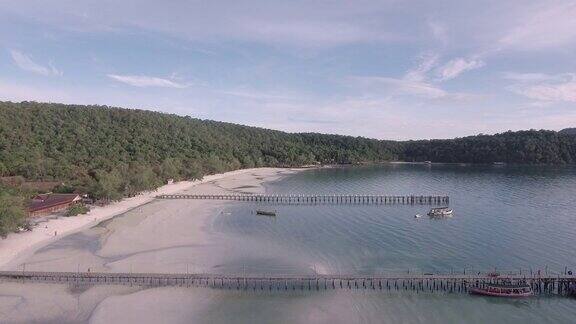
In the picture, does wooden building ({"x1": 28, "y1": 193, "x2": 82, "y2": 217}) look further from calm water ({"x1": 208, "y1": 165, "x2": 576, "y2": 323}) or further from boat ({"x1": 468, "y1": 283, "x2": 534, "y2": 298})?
boat ({"x1": 468, "y1": 283, "x2": 534, "y2": 298})

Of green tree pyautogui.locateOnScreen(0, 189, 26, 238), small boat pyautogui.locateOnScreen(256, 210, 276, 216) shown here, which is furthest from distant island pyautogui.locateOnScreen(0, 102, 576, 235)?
small boat pyautogui.locateOnScreen(256, 210, 276, 216)

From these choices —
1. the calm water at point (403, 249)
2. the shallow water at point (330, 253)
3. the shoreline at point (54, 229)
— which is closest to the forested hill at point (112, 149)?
the shoreline at point (54, 229)

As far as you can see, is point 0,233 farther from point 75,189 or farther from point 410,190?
point 410,190

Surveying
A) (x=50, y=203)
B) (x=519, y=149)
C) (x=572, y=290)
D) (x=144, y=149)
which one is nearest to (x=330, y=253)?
(x=572, y=290)

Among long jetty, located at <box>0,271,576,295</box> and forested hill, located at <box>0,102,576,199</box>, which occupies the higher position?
forested hill, located at <box>0,102,576,199</box>

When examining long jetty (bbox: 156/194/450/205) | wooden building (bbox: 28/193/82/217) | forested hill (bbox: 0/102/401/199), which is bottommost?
long jetty (bbox: 156/194/450/205)

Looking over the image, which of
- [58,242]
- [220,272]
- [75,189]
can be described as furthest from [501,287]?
[75,189]

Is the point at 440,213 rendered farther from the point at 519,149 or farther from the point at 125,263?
the point at 519,149
